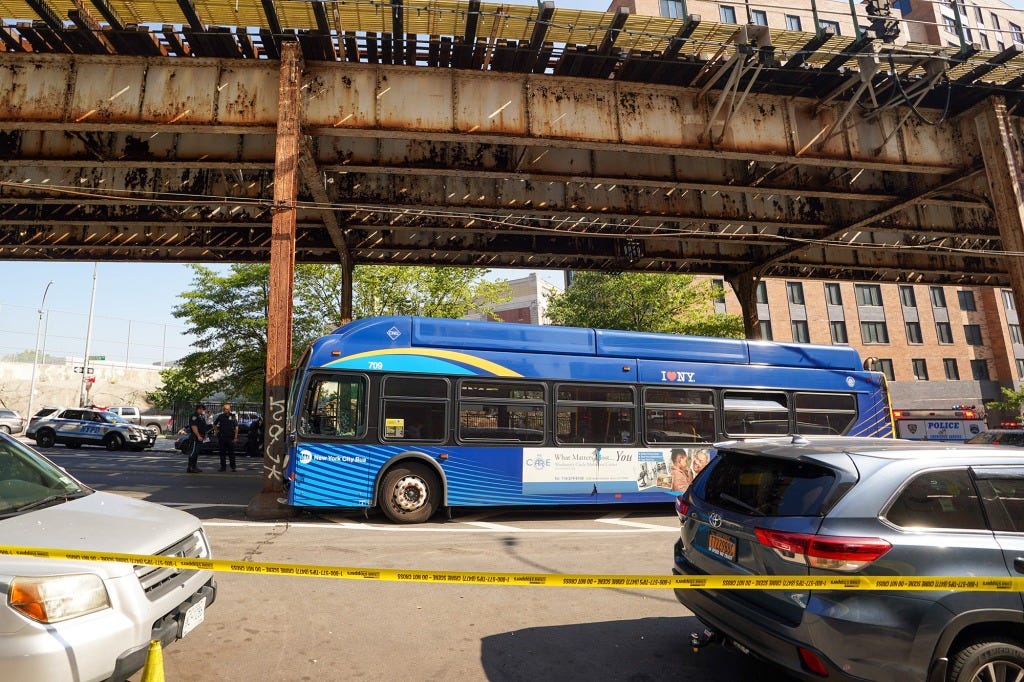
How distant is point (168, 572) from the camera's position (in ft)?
10.5

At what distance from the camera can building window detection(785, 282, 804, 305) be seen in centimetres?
4184

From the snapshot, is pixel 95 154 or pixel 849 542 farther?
pixel 95 154

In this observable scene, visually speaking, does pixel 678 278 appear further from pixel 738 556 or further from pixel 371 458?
pixel 738 556

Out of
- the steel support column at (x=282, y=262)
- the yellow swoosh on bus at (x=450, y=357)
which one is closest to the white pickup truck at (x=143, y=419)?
the steel support column at (x=282, y=262)

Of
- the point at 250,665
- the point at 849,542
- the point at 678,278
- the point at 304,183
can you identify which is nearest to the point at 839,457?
the point at 849,542

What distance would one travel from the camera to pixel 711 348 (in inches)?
416

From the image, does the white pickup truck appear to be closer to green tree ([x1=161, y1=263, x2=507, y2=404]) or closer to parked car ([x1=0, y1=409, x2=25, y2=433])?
parked car ([x1=0, y1=409, x2=25, y2=433])

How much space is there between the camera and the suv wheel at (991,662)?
2.71 metres

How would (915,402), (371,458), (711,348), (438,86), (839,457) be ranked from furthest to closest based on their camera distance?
(915,402), (438,86), (711,348), (371,458), (839,457)

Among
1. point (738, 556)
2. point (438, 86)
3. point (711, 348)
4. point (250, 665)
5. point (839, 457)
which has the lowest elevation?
point (250, 665)

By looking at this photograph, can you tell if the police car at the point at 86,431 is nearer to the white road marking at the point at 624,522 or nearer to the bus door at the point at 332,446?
the bus door at the point at 332,446

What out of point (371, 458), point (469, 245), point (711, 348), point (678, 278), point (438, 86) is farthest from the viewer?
point (678, 278)

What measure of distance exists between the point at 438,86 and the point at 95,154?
7.76 metres

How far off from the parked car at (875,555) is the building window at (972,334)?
52.1 metres
